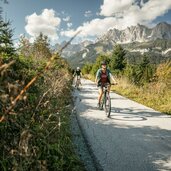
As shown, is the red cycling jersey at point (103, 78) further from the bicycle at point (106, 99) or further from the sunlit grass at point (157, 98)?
the sunlit grass at point (157, 98)

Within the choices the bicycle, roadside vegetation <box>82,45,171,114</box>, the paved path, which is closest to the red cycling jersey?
the bicycle

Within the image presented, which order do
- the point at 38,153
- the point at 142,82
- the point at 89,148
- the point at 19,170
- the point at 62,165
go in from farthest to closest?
the point at 142,82 < the point at 89,148 < the point at 62,165 < the point at 38,153 < the point at 19,170

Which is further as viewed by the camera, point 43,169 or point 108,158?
→ point 108,158

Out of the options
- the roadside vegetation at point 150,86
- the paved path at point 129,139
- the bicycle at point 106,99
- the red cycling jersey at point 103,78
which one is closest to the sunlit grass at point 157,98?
the roadside vegetation at point 150,86

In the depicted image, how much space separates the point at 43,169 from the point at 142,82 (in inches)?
844

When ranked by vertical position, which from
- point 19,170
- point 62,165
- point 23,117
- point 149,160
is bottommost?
point 149,160

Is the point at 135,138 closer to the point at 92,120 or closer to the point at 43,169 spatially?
Result: the point at 92,120

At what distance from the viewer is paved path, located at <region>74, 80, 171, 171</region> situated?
Answer: 5801 millimetres

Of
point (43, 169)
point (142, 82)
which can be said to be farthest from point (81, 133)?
point (142, 82)

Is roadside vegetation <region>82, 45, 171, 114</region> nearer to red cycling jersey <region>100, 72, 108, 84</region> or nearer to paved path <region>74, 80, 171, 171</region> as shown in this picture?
paved path <region>74, 80, 171, 171</region>

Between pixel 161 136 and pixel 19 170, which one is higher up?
pixel 19 170

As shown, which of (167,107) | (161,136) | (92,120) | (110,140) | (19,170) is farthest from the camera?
(167,107)

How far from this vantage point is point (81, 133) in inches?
324

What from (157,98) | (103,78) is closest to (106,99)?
(103,78)
